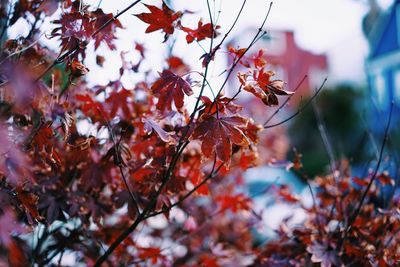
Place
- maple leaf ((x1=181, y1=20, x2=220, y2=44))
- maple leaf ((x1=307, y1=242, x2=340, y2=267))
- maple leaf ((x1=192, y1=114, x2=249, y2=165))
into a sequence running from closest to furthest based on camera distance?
maple leaf ((x1=192, y1=114, x2=249, y2=165)), maple leaf ((x1=181, y1=20, x2=220, y2=44)), maple leaf ((x1=307, y1=242, x2=340, y2=267))

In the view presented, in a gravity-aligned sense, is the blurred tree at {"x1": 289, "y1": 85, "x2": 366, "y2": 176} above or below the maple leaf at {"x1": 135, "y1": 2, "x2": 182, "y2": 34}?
above

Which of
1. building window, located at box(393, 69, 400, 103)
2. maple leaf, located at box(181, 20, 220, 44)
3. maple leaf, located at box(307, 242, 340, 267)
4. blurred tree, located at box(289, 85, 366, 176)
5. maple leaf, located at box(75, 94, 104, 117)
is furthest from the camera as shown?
blurred tree, located at box(289, 85, 366, 176)

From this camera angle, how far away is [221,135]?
5.52 ft

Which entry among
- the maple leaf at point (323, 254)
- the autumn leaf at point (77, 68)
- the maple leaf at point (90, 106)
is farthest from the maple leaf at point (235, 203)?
the autumn leaf at point (77, 68)

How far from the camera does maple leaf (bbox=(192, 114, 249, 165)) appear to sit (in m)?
1.68

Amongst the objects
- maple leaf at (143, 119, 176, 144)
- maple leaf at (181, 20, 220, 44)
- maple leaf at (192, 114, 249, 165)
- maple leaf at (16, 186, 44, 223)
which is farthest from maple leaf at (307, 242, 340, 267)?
maple leaf at (16, 186, 44, 223)

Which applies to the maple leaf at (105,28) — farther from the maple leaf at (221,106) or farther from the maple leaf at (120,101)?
the maple leaf at (221,106)

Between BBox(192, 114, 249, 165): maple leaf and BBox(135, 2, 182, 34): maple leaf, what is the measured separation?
44 cm

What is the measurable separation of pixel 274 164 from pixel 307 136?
22546mm

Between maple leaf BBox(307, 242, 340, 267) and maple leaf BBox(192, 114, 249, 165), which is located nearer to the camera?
maple leaf BBox(192, 114, 249, 165)

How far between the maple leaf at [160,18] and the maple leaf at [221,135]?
0.44 metres

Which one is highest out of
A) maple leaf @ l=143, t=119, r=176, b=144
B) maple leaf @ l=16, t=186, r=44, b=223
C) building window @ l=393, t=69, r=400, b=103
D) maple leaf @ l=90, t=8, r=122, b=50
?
building window @ l=393, t=69, r=400, b=103

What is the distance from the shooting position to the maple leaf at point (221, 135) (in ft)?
5.51

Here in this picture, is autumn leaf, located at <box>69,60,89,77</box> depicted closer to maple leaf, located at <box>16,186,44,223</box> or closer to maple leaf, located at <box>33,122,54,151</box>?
maple leaf, located at <box>33,122,54,151</box>
